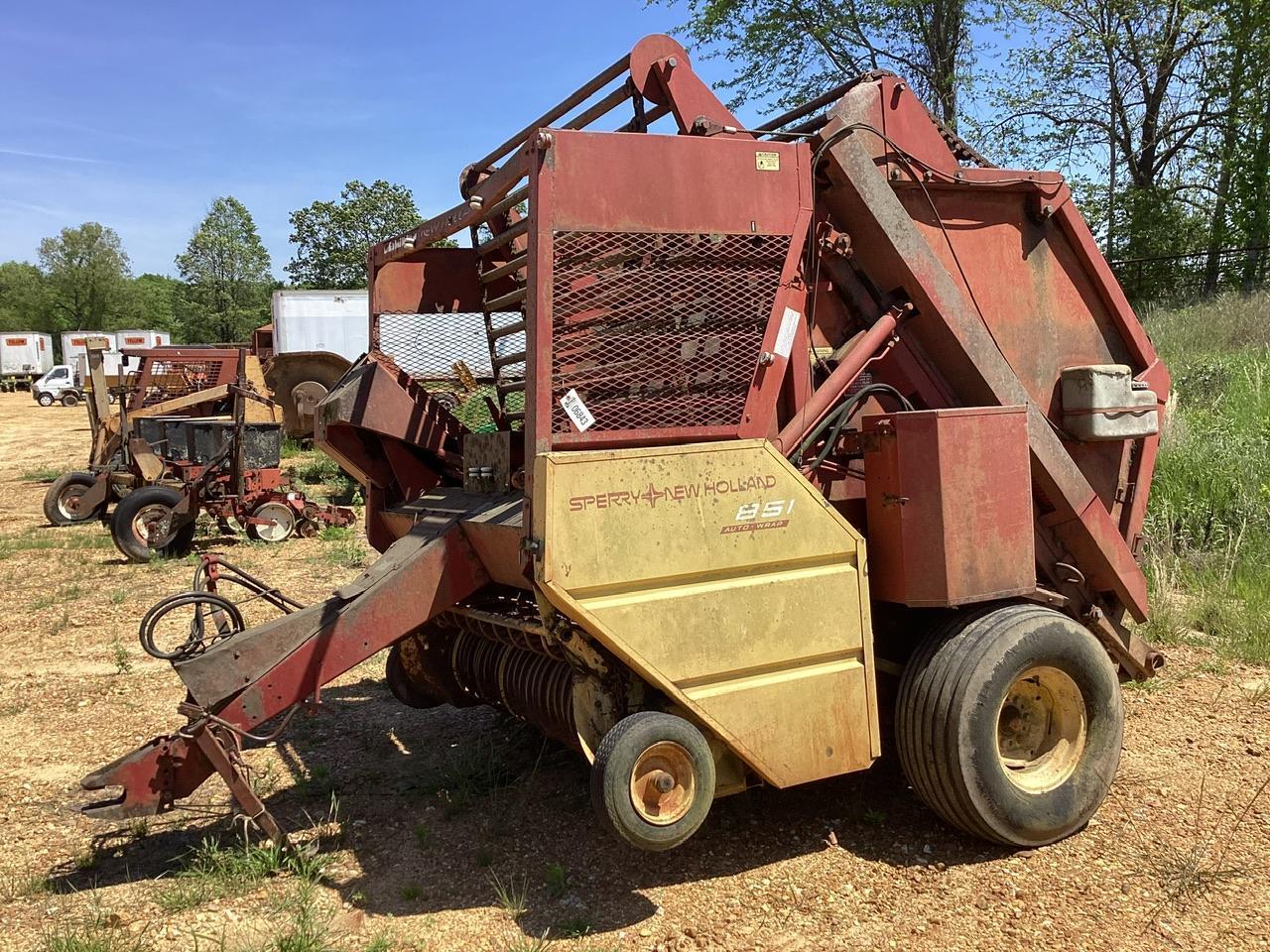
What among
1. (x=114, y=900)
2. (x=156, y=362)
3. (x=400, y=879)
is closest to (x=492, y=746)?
(x=400, y=879)

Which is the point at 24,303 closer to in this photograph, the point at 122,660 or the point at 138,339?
the point at 138,339

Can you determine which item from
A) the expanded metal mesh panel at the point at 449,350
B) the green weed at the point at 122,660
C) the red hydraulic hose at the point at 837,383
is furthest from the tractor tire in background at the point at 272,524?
the red hydraulic hose at the point at 837,383

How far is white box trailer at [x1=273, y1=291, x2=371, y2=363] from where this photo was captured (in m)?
21.7

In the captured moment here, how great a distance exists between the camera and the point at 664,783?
3.25 metres

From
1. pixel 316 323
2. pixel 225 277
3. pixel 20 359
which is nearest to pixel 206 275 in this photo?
pixel 225 277

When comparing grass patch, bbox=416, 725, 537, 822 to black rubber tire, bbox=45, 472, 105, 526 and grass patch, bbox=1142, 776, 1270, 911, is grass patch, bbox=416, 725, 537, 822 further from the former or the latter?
black rubber tire, bbox=45, 472, 105, 526

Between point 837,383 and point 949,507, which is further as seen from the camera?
point 837,383

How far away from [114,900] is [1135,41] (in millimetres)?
22003

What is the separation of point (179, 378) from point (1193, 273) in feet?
58.7

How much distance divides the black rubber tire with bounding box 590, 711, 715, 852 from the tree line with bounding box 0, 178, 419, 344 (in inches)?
1646

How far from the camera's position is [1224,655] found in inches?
237

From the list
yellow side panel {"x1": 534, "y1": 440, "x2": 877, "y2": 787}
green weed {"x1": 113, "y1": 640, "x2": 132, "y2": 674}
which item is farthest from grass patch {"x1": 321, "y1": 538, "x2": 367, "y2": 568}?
yellow side panel {"x1": 534, "y1": 440, "x2": 877, "y2": 787}

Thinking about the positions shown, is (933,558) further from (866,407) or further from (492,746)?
(492,746)

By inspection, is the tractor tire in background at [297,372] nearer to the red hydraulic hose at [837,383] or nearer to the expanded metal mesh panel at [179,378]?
the expanded metal mesh panel at [179,378]
